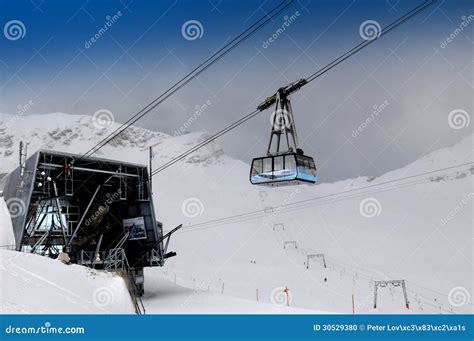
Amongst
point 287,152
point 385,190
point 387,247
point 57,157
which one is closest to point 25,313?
point 287,152

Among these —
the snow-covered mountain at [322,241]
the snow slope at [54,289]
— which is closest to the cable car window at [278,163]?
the snow slope at [54,289]

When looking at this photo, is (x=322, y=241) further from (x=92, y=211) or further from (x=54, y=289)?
(x=54, y=289)

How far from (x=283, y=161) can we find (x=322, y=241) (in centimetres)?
5426

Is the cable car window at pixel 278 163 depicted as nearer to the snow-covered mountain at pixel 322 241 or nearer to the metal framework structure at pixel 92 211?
the snow-covered mountain at pixel 322 241

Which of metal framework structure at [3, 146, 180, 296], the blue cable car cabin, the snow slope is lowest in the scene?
the snow slope

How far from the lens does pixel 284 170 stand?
1405 centimetres

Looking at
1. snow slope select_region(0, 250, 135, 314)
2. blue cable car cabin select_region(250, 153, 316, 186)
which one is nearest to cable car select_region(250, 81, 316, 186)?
blue cable car cabin select_region(250, 153, 316, 186)

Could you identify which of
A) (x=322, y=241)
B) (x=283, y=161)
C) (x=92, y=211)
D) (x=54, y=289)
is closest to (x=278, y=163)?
(x=283, y=161)

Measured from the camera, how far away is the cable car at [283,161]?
41.1 feet

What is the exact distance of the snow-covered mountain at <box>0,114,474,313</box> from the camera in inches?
1357

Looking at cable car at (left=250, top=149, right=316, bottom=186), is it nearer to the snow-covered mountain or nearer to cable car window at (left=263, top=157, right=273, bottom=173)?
cable car window at (left=263, top=157, right=273, bottom=173)

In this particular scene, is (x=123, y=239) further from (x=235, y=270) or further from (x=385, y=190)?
(x=385, y=190)

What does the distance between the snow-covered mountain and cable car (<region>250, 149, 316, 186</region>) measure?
530 inches
